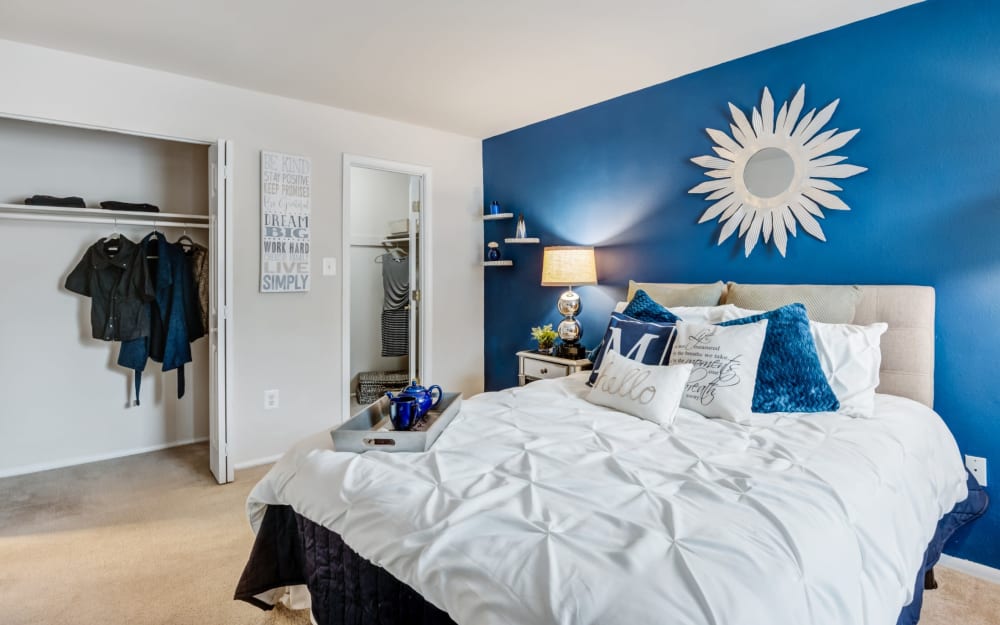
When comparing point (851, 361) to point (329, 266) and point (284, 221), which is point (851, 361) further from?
point (284, 221)

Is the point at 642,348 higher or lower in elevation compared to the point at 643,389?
higher

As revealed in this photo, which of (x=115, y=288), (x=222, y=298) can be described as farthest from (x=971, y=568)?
(x=115, y=288)

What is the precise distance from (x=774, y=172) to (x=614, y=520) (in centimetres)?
230

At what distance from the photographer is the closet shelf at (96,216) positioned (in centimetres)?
315

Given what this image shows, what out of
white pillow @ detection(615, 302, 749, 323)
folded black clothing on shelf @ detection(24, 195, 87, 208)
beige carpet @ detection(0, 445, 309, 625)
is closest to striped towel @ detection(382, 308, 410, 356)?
beige carpet @ detection(0, 445, 309, 625)

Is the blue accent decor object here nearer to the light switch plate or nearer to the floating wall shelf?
the light switch plate

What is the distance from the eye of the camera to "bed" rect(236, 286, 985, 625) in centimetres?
90

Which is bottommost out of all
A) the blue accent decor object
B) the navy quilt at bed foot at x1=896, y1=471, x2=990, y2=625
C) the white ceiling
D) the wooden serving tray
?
the navy quilt at bed foot at x1=896, y1=471, x2=990, y2=625

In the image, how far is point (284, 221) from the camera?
3.51 metres

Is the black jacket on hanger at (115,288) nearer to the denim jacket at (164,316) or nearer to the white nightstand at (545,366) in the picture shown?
the denim jacket at (164,316)

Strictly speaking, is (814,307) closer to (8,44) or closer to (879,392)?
(879,392)

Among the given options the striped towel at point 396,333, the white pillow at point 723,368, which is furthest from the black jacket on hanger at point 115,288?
the white pillow at point 723,368

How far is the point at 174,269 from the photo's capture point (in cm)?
354

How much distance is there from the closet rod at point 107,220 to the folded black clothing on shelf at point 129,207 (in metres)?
0.09
